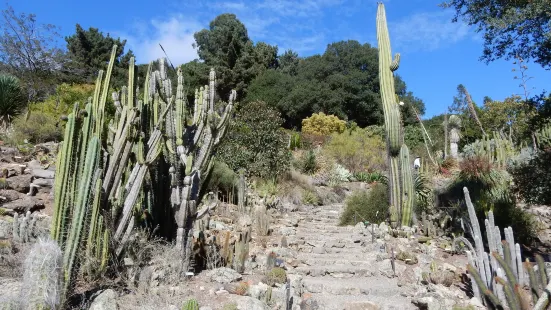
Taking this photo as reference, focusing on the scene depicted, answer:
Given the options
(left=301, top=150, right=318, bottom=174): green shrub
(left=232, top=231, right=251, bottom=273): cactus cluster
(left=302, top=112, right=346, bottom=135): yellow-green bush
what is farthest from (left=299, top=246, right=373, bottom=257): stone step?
(left=302, top=112, right=346, bottom=135): yellow-green bush

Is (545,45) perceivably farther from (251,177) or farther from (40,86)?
(40,86)

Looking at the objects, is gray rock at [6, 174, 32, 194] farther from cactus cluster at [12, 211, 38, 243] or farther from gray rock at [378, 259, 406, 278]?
gray rock at [378, 259, 406, 278]

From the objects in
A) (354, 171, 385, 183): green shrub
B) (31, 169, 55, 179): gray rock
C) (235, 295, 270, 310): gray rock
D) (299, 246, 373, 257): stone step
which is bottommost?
(235, 295, 270, 310): gray rock

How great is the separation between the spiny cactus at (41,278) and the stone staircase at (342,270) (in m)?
2.60

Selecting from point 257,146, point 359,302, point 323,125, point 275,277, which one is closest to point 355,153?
point 323,125

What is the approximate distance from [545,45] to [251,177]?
28.2ft

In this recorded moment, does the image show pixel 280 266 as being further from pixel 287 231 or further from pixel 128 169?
pixel 128 169

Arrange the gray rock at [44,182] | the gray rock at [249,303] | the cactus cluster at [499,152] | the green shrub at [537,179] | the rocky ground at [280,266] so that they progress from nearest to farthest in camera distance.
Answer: the gray rock at [249,303], the rocky ground at [280,266], the green shrub at [537,179], the gray rock at [44,182], the cactus cluster at [499,152]

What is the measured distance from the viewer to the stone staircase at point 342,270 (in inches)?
224

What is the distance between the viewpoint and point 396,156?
9445mm

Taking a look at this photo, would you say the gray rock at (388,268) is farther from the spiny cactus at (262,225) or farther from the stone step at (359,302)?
the spiny cactus at (262,225)

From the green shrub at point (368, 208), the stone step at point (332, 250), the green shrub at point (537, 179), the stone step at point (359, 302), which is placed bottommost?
the stone step at point (359, 302)

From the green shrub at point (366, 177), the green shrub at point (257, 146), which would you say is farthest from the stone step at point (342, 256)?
the green shrub at point (366, 177)

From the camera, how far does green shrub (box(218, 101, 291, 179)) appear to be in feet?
44.7
